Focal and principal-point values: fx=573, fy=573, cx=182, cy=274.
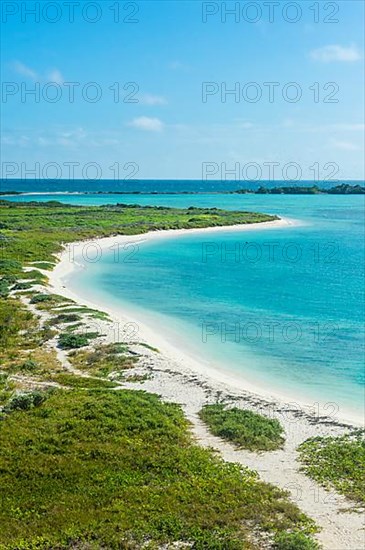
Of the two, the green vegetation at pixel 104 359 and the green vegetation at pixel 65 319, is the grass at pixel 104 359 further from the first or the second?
the green vegetation at pixel 65 319

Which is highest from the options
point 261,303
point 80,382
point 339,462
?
point 261,303

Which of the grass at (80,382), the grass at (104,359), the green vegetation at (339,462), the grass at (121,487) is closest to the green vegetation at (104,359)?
the grass at (104,359)

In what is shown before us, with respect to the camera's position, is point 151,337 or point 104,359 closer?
point 104,359

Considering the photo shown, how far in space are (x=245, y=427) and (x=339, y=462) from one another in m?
3.39

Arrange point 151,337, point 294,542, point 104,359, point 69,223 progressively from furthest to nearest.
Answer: point 69,223 < point 151,337 < point 104,359 < point 294,542

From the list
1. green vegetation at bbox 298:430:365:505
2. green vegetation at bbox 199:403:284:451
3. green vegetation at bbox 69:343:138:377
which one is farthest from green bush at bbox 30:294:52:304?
green vegetation at bbox 298:430:365:505

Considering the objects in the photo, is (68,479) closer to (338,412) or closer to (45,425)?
(45,425)

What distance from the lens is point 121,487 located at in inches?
597

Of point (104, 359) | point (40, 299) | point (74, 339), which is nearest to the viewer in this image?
point (104, 359)

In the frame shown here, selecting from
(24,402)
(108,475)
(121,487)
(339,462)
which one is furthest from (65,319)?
(339,462)

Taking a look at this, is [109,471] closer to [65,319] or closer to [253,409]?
[253,409]

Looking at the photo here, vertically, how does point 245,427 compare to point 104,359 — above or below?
below

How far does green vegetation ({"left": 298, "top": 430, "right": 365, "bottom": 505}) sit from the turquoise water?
13.7 ft

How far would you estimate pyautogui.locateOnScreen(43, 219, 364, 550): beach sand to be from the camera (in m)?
14.3
